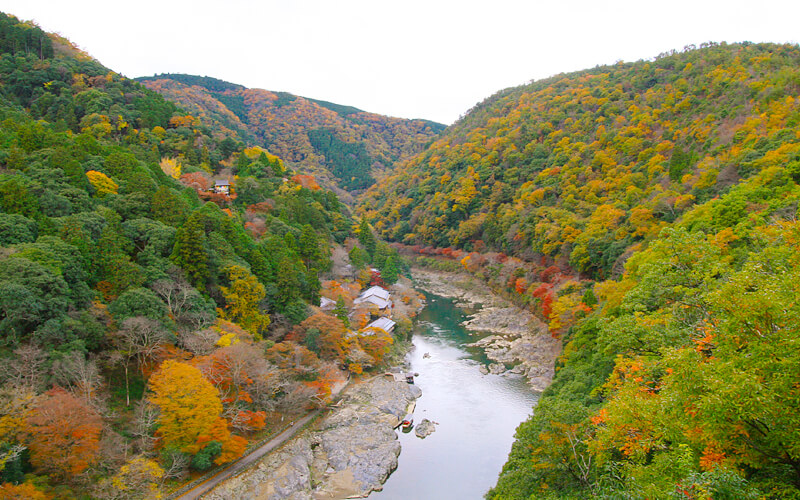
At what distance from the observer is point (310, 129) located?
11050cm

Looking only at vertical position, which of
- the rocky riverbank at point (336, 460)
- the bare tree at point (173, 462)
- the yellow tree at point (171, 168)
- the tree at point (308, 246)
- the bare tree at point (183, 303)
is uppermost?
the yellow tree at point (171, 168)

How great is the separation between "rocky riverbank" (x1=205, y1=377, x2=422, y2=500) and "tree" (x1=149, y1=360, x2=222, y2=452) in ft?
7.66

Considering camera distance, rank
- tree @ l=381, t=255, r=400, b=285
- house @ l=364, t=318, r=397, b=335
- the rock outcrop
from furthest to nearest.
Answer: tree @ l=381, t=255, r=400, b=285 → house @ l=364, t=318, r=397, b=335 → the rock outcrop

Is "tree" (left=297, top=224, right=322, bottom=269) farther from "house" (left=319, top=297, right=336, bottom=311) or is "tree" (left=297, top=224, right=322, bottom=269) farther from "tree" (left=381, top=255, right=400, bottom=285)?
"tree" (left=381, top=255, right=400, bottom=285)

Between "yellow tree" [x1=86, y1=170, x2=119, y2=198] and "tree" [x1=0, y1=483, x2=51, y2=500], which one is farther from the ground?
"yellow tree" [x1=86, y1=170, x2=119, y2=198]

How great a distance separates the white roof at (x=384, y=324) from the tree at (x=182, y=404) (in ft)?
50.7

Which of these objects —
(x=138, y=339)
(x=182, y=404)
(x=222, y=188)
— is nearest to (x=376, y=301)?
(x=222, y=188)

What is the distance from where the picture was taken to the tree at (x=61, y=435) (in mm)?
11742

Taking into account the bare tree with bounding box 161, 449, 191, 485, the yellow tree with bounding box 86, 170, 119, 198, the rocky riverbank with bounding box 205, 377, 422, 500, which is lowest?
the rocky riverbank with bounding box 205, 377, 422, 500

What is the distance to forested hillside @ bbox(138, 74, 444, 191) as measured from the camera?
319 ft

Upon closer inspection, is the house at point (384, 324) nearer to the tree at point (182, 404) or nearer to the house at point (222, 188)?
the tree at point (182, 404)

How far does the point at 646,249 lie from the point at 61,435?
1114 inches

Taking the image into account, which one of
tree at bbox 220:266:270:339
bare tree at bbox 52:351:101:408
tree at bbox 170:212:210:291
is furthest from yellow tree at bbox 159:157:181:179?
bare tree at bbox 52:351:101:408

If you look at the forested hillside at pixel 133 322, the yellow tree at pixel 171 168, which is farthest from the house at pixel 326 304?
the yellow tree at pixel 171 168
